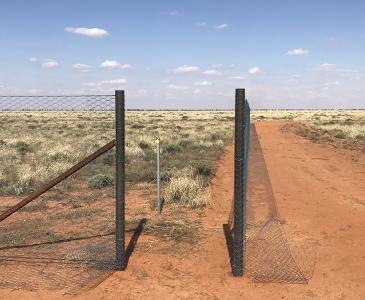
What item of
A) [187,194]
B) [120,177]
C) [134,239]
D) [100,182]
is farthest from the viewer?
[100,182]

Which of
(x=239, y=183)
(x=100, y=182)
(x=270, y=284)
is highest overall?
(x=239, y=183)

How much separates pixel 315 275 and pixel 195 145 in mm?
18735

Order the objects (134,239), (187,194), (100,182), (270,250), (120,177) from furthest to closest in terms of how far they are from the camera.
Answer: (100,182)
(187,194)
(134,239)
(270,250)
(120,177)

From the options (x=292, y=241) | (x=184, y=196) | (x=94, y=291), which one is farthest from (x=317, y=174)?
(x=94, y=291)

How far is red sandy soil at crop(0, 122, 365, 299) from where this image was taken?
548 cm

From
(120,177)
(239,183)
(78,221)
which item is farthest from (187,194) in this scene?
Result: (239,183)

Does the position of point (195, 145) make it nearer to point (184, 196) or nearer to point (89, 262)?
point (184, 196)

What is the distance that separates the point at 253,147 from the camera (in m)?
24.4

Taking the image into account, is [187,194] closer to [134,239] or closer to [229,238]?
[229,238]

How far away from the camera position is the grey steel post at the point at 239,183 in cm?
562

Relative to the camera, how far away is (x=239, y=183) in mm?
5746

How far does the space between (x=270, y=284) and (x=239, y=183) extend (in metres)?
1.31

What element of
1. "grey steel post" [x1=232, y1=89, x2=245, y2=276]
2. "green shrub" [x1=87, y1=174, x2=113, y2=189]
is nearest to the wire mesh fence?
"green shrub" [x1=87, y1=174, x2=113, y2=189]

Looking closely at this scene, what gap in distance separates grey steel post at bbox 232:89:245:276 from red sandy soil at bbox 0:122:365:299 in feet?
0.78
